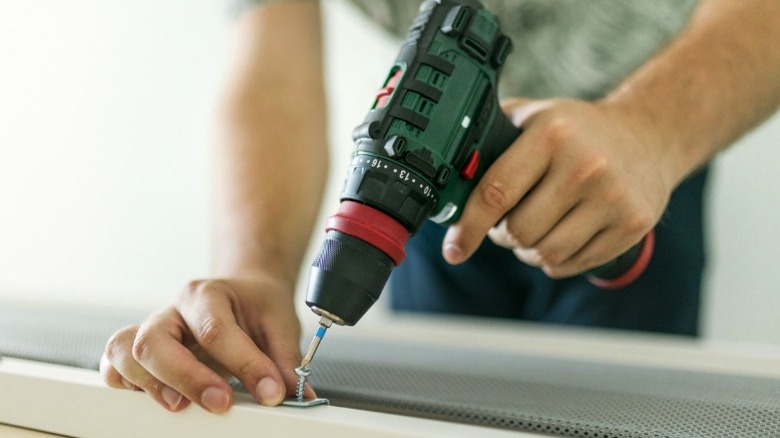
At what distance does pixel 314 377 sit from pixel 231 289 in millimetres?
111

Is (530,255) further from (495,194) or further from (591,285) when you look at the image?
(591,285)

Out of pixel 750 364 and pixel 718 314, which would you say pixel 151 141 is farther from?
pixel 750 364

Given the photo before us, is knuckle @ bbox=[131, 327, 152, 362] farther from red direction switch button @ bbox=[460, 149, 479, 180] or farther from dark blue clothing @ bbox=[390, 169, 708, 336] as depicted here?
dark blue clothing @ bbox=[390, 169, 708, 336]

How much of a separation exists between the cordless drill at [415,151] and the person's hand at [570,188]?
0.07ft

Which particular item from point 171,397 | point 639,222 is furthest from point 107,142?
point 639,222

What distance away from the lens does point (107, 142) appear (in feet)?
6.23

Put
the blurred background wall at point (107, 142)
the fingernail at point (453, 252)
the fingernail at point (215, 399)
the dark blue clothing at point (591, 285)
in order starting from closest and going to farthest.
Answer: the fingernail at point (215, 399) < the fingernail at point (453, 252) < the dark blue clothing at point (591, 285) < the blurred background wall at point (107, 142)

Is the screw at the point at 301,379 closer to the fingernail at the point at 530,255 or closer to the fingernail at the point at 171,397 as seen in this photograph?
the fingernail at the point at 171,397

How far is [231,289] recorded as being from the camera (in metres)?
0.60

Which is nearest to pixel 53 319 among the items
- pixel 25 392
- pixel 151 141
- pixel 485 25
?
pixel 25 392

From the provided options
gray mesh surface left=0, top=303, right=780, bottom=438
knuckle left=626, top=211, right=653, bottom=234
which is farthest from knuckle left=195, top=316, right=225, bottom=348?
knuckle left=626, top=211, right=653, bottom=234

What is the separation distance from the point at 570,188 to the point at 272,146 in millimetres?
419

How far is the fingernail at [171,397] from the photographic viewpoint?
490 mm

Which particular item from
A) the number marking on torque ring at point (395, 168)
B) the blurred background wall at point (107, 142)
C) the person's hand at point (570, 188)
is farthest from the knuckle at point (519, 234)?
the blurred background wall at point (107, 142)
